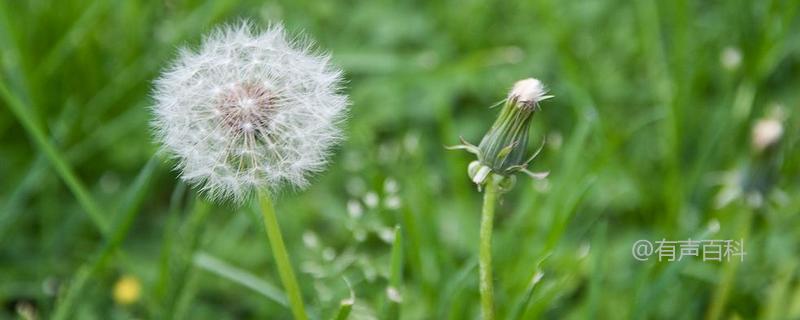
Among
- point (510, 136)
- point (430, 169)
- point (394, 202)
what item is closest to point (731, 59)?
point (430, 169)

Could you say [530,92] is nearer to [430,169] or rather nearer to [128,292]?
[128,292]

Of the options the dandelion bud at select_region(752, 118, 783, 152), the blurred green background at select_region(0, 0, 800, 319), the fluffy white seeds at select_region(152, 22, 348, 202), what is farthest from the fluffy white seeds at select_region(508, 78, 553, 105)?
the dandelion bud at select_region(752, 118, 783, 152)

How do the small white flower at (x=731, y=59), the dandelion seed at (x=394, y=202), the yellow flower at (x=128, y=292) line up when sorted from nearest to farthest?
the dandelion seed at (x=394, y=202) → the yellow flower at (x=128, y=292) → the small white flower at (x=731, y=59)

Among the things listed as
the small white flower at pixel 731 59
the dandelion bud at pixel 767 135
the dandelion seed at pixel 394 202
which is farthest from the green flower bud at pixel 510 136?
the small white flower at pixel 731 59

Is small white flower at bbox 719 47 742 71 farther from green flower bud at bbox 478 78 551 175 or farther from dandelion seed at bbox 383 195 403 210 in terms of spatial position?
green flower bud at bbox 478 78 551 175

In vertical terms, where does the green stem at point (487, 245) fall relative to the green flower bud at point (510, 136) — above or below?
below

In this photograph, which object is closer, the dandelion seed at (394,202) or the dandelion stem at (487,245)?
the dandelion stem at (487,245)

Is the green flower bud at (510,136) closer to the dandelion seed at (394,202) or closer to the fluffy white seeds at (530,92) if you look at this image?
the fluffy white seeds at (530,92)
